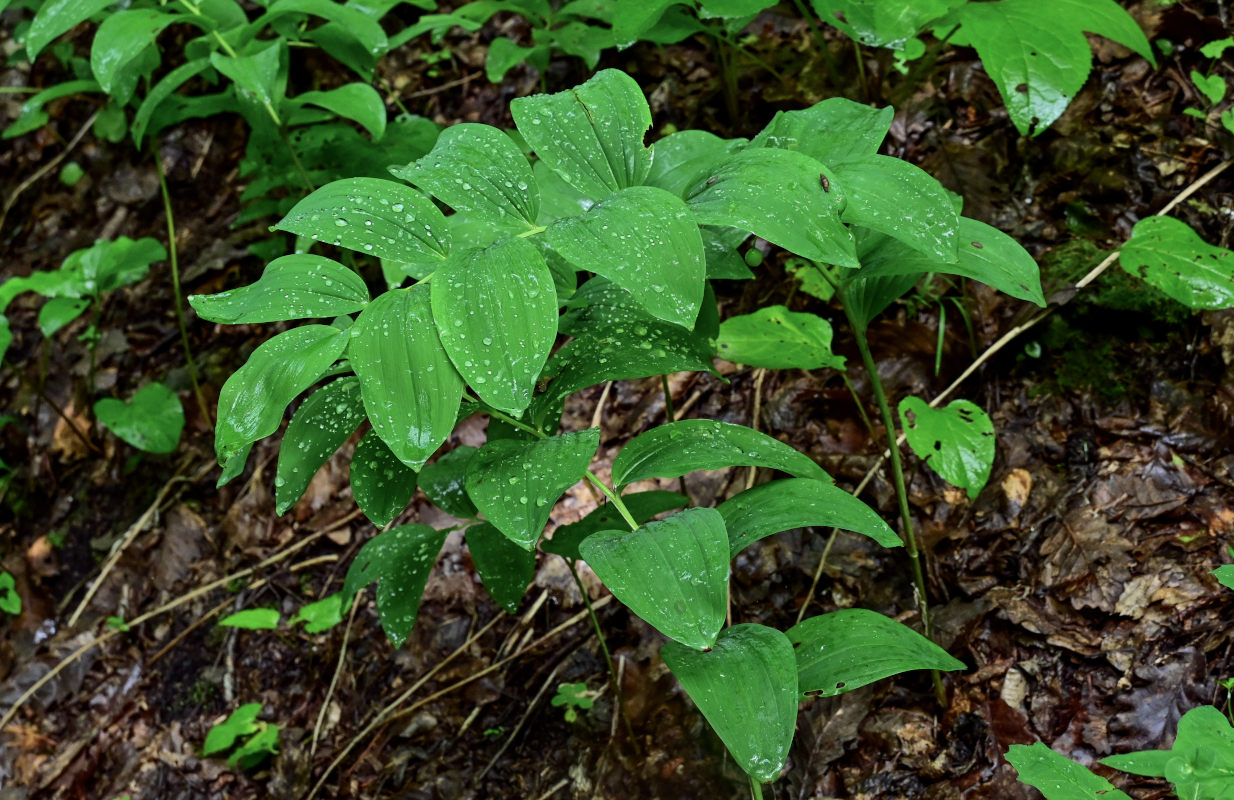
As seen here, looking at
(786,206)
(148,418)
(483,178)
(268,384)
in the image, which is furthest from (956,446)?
(148,418)

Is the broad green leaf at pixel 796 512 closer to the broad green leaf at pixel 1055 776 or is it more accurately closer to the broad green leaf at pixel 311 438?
the broad green leaf at pixel 1055 776

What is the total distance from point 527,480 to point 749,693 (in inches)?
19.4

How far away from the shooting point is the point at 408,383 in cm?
135

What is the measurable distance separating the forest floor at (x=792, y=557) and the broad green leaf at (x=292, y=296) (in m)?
1.44

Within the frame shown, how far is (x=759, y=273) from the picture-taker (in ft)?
10.1

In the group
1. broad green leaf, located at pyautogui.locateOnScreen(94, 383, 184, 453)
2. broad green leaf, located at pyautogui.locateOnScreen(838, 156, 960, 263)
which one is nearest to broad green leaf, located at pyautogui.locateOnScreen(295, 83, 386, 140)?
→ broad green leaf, located at pyautogui.locateOnScreen(94, 383, 184, 453)

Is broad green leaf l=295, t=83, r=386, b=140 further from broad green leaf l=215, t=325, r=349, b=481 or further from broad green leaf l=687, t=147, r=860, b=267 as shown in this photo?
broad green leaf l=687, t=147, r=860, b=267

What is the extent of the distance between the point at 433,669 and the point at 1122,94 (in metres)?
3.14

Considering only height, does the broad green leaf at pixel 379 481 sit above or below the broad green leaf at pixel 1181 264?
above

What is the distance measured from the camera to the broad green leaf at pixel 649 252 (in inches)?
52.2

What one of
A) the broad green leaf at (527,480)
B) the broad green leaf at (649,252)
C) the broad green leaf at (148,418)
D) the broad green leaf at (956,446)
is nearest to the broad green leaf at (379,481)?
the broad green leaf at (527,480)

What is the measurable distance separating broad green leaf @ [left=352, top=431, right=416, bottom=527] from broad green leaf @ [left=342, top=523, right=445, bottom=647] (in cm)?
37

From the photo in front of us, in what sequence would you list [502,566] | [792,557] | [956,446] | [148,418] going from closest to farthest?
1. [502,566]
2. [956,446]
3. [792,557]
4. [148,418]

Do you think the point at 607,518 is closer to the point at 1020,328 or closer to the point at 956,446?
the point at 956,446
